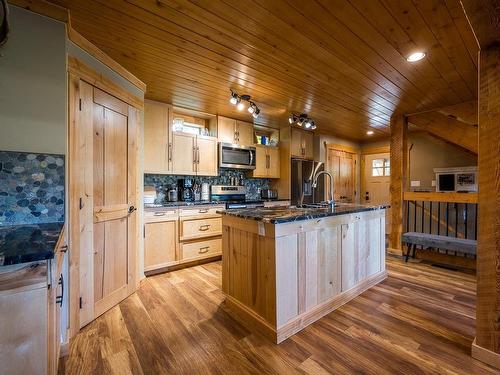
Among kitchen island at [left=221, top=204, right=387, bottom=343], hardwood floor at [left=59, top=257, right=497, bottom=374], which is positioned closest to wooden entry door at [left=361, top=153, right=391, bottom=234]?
hardwood floor at [left=59, top=257, right=497, bottom=374]

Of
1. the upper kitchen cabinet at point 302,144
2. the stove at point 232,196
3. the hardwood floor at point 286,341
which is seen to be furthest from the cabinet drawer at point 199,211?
the upper kitchen cabinet at point 302,144

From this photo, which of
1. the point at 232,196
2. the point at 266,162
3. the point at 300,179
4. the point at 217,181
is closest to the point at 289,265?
the point at 232,196

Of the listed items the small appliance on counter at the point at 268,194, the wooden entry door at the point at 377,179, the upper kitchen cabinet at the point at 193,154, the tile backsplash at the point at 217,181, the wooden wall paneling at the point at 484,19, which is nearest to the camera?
the wooden wall paneling at the point at 484,19

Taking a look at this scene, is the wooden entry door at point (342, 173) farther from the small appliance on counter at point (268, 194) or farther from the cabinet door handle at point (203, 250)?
the cabinet door handle at point (203, 250)

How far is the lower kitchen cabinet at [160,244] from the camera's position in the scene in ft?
10.0

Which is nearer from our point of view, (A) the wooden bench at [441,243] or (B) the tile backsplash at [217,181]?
(A) the wooden bench at [441,243]

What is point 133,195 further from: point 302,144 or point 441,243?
point 441,243

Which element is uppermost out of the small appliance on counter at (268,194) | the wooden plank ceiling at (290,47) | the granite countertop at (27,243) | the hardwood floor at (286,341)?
the wooden plank ceiling at (290,47)

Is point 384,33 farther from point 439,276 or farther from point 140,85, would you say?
point 439,276

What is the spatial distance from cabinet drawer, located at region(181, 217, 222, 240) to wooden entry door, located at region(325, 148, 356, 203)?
2998 millimetres

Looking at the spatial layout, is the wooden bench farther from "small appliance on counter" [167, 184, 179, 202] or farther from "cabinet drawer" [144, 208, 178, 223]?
"small appliance on counter" [167, 184, 179, 202]

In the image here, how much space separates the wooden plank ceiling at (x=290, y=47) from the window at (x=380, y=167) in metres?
2.63

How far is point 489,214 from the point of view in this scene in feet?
5.21

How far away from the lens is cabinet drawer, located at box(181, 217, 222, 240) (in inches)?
131
